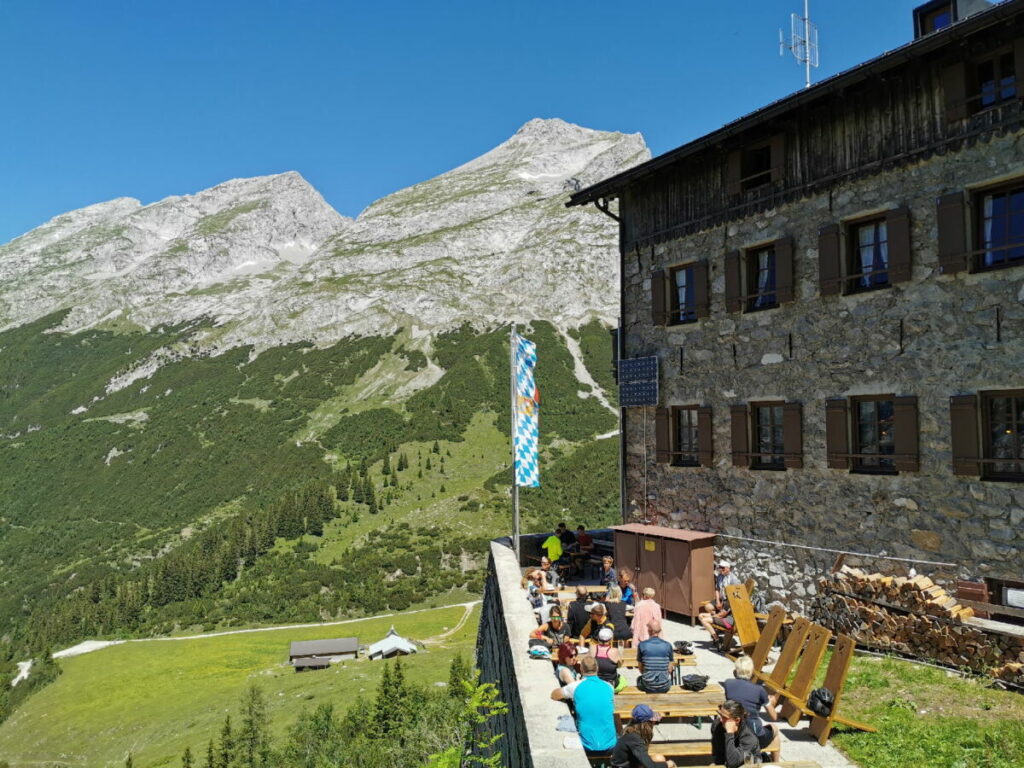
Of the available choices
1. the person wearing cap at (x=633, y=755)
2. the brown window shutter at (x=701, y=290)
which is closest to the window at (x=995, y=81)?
the brown window shutter at (x=701, y=290)

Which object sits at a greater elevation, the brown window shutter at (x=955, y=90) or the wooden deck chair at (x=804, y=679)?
the brown window shutter at (x=955, y=90)

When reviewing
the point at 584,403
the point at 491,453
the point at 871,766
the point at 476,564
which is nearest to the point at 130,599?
the point at 476,564

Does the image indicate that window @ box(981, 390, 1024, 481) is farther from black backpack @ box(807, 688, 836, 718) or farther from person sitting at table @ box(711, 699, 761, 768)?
person sitting at table @ box(711, 699, 761, 768)

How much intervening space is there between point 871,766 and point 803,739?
0.91 meters

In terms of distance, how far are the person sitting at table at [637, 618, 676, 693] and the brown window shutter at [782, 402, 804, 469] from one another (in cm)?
639

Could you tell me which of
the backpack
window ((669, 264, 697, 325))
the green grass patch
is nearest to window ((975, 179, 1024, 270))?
window ((669, 264, 697, 325))

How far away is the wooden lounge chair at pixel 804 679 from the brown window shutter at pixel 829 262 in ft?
23.4

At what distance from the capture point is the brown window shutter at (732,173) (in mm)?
15266

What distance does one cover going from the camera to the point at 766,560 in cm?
1434

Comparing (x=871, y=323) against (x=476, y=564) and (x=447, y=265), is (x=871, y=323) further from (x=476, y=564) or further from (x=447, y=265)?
(x=447, y=265)

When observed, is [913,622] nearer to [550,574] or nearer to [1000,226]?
[1000,226]

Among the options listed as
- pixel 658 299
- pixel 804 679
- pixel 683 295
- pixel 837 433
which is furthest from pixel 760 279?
pixel 804 679

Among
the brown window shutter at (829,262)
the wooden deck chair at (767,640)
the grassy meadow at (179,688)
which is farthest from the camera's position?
the grassy meadow at (179,688)

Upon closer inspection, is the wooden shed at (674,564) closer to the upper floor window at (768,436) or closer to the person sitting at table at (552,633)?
the upper floor window at (768,436)
